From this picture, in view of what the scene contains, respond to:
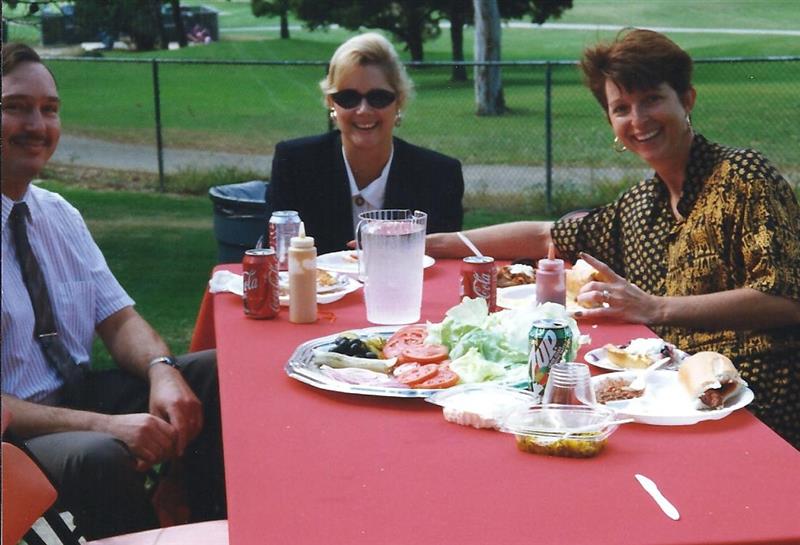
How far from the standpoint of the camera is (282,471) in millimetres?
2072

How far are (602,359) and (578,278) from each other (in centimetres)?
68

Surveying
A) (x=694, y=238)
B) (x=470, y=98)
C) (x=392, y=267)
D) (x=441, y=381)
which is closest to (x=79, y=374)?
(x=392, y=267)

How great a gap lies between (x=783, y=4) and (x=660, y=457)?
33.7 meters

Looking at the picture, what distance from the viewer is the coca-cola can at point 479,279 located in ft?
10.4

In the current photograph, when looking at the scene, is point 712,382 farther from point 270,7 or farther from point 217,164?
point 270,7

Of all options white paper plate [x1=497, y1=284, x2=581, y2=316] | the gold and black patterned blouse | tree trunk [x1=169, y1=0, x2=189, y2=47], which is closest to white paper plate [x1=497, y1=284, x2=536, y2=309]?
white paper plate [x1=497, y1=284, x2=581, y2=316]

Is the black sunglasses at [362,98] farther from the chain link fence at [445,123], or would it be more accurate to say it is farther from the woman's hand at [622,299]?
the chain link fence at [445,123]

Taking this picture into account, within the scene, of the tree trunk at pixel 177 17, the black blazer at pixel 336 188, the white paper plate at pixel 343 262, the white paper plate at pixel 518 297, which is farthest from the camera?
the tree trunk at pixel 177 17

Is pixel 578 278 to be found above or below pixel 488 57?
below

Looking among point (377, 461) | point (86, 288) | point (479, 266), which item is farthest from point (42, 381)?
point (377, 461)

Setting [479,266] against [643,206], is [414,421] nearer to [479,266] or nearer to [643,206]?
[479,266]

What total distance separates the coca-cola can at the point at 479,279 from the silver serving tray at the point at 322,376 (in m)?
0.29

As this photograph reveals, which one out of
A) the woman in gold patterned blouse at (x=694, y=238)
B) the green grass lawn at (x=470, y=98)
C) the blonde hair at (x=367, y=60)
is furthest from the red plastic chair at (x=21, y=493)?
the green grass lawn at (x=470, y=98)

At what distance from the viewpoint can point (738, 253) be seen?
323 centimetres
